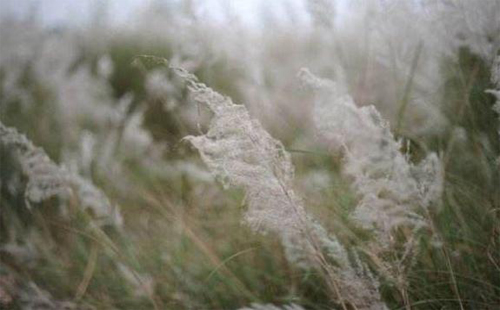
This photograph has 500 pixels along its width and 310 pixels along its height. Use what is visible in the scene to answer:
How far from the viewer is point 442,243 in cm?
147

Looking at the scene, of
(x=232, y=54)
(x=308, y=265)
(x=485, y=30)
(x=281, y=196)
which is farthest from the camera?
(x=232, y=54)

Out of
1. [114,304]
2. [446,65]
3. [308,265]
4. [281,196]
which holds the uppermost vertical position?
[446,65]

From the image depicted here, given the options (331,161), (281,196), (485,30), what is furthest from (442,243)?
(331,161)

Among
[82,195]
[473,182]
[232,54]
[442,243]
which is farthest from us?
[232,54]

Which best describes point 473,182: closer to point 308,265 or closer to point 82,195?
point 308,265

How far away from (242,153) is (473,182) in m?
0.90

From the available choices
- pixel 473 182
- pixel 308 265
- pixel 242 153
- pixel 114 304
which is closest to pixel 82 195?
pixel 114 304

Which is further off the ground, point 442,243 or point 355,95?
point 355,95

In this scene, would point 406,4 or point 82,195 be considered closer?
point 406,4

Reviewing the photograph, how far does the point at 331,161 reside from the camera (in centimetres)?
241

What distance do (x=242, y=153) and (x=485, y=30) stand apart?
0.72 m

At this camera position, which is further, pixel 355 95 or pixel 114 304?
pixel 355 95

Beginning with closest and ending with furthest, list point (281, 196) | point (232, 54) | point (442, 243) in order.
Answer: point (281, 196)
point (442, 243)
point (232, 54)

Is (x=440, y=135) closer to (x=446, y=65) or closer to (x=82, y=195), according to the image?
(x=446, y=65)
